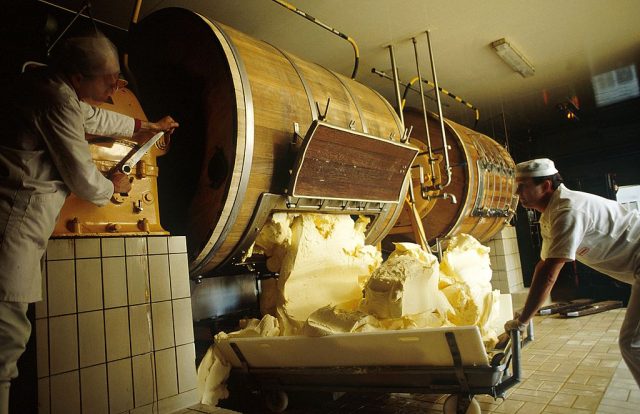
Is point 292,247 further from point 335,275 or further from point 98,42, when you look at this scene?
point 98,42

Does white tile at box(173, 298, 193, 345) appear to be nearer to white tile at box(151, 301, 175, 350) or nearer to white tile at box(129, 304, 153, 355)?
white tile at box(151, 301, 175, 350)

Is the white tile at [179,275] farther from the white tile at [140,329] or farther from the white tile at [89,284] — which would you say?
the white tile at [89,284]

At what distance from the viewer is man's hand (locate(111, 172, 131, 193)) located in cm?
224

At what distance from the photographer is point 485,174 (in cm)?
595

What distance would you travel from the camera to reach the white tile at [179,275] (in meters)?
2.51

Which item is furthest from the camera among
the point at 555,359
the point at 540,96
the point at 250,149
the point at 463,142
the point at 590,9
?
the point at 540,96

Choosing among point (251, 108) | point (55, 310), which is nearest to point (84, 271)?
point (55, 310)

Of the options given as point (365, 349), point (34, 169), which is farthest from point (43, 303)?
point (365, 349)

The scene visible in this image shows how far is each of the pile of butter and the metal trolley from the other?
152 mm

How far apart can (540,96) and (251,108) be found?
629cm

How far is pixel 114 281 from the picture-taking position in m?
2.28

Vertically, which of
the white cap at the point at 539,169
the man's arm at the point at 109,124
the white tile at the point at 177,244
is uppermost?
the man's arm at the point at 109,124

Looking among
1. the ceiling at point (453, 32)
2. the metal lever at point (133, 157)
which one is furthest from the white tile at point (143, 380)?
the ceiling at point (453, 32)

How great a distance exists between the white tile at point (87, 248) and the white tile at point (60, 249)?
3cm
